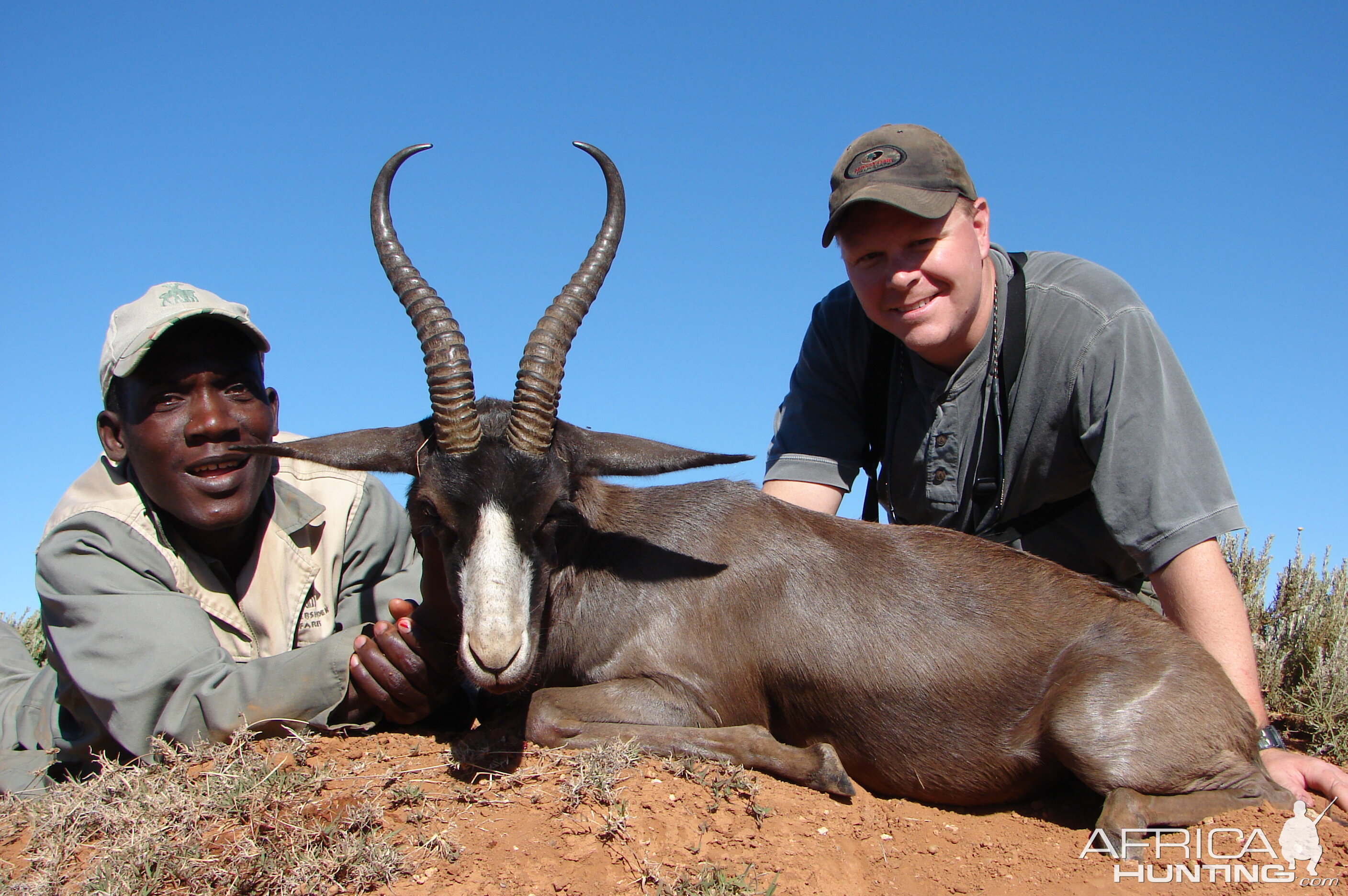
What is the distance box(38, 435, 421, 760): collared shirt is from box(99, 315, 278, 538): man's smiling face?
0.78 feet

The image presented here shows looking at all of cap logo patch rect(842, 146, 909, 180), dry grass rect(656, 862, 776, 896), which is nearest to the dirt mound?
dry grass rect(656, 862, 776, 896)

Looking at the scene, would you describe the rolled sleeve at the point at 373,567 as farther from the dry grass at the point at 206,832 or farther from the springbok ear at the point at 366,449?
the dry grass at the point at 206,832

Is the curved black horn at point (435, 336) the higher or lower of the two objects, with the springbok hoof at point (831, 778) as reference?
higher

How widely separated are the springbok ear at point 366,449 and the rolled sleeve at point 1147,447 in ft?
12.2

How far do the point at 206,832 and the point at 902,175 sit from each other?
472 cm

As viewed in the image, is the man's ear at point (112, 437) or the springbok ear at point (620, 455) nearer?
the springbok ear at point (620, 455)

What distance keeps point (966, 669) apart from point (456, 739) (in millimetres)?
2589

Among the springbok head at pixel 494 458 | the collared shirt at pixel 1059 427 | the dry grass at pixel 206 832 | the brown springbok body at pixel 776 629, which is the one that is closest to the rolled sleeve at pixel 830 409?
the collared shirt at pixel 1059 427

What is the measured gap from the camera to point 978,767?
16.1 ft

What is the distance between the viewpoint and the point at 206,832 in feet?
12.7

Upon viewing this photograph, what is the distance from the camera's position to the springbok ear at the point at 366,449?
4.84m

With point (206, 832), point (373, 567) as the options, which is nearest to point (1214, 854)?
point (206, 832)

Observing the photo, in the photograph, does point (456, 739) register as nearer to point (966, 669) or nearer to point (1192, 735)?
point (966, 669)

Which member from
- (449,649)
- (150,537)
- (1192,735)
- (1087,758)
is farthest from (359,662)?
(1192,735)
